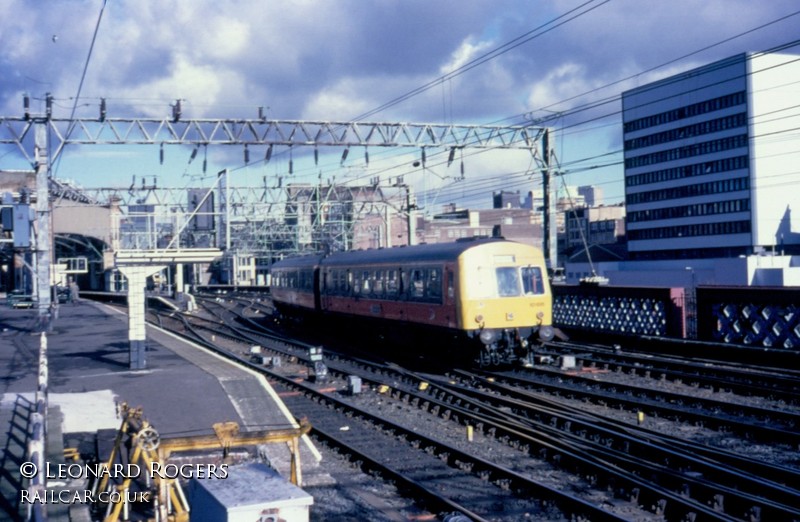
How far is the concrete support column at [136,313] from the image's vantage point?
58.6 feet

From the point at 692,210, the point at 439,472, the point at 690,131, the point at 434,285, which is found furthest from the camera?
the point at 692,210

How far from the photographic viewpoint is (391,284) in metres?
21.6

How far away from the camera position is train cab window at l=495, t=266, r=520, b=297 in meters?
18.4

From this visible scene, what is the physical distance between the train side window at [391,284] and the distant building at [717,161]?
51919mm

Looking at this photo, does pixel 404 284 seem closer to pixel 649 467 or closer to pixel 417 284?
pixel 417 284

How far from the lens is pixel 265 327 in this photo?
112ft

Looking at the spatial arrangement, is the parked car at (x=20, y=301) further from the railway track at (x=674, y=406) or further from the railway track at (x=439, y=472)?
the railway track at (x=674, y=406)

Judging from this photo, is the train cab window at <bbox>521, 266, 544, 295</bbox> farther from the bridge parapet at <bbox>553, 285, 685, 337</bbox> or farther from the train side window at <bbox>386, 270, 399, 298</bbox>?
the bridge parapet at <bbox>553, 285, 685, 337</bbox>

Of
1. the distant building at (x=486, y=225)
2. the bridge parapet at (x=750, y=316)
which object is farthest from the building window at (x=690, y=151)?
the bridge parapet at (x=750, y=316)

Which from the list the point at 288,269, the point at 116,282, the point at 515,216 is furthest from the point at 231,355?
the point at 515,216

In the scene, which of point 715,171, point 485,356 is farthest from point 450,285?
point 715,171

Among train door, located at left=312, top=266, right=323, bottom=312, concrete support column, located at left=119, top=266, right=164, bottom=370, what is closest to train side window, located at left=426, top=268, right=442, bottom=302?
concrete support column, located at left=119, top=266, right=164, bottom=370

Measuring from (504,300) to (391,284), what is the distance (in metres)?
4.22

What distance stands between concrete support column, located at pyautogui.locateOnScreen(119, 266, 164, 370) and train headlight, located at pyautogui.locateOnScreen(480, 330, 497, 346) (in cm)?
741
